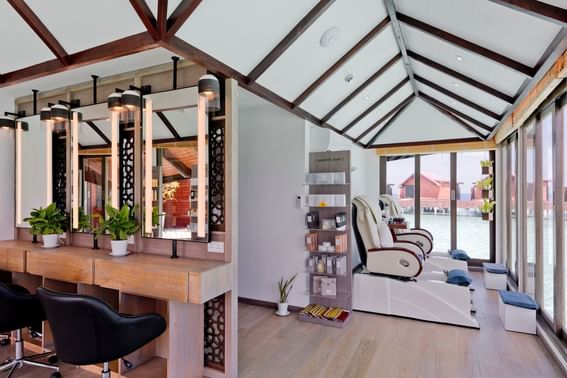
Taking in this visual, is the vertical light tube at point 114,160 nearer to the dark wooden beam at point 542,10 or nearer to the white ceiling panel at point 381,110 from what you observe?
the dark wooden beam at point 542,10

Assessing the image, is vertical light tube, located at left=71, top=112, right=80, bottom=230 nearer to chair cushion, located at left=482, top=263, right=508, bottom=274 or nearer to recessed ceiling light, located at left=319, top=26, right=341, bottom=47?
recessed ceiling light, located at left=319, top=26, right=341, bottom=47

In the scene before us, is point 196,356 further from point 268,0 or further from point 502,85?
point 502,85

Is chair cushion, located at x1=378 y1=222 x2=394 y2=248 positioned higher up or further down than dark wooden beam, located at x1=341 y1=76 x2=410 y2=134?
further down

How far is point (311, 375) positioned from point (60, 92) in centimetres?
352

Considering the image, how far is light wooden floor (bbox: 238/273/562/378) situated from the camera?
8.43 ft

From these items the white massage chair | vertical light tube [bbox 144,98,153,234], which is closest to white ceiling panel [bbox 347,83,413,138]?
the white massage chair

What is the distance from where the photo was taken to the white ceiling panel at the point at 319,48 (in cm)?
263

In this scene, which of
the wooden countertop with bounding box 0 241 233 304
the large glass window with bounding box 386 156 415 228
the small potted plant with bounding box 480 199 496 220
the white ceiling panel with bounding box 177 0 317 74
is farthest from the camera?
the large glass window with bounding box 386 156 415 228

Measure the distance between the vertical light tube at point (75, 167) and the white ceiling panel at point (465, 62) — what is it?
10.8ft

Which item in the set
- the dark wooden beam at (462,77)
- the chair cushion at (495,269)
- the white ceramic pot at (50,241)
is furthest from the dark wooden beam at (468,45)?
the white ceramic pot at (50,241)

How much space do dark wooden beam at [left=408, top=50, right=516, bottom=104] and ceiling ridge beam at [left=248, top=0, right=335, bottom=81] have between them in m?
1.80

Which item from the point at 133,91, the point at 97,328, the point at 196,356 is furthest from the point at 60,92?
the point at 196,356

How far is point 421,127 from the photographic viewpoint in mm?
6020

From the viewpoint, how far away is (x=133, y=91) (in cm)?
269
